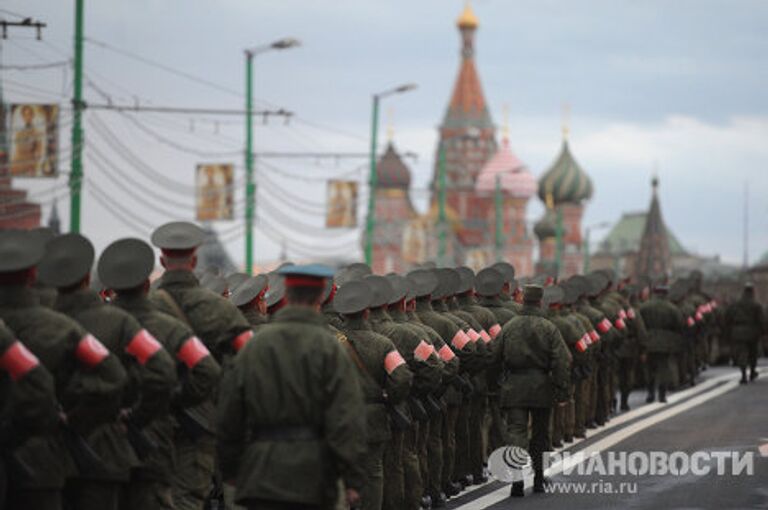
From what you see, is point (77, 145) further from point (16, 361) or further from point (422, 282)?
point (16, 361)

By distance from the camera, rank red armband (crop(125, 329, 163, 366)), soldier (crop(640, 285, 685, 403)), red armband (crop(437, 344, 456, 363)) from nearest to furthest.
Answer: red armband (crop(125, 329, 163, 366)) → red armband (crop(437, 344, 456, 363)) → soldier (crop(640, 285, 685, 403))

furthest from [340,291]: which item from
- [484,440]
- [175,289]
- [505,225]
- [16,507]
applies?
[505,225]

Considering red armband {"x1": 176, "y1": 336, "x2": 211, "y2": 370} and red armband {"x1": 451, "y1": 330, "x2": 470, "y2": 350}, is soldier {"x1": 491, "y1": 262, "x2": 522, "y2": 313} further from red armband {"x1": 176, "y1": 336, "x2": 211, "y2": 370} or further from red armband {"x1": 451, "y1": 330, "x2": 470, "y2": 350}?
red armband {"x1": 176, "y1": 336, "x2": 211, "y2": 370}

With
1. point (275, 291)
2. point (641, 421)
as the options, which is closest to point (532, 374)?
point (275, 291)

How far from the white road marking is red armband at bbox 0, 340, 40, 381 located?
775 centimetres

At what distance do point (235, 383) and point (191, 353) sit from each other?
1.72 meters

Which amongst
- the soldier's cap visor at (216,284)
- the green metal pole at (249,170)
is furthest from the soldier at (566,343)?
the green metal pole at (249,170)

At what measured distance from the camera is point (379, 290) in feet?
51.3

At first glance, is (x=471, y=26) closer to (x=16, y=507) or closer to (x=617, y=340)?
(x=617, y=340)

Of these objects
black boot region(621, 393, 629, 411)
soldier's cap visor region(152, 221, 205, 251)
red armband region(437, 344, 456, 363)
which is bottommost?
black boot region(621, 393, 629, 411)

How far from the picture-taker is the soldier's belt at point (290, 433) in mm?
9820

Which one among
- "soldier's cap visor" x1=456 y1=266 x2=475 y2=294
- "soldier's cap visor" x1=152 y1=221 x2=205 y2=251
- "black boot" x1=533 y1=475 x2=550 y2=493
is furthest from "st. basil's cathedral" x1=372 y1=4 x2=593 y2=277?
"soldier's cap visor" x1=152 y1=221 x2=205 y2=251

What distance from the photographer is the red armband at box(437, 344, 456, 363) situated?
55.2 ft

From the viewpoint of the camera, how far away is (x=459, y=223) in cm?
18075
